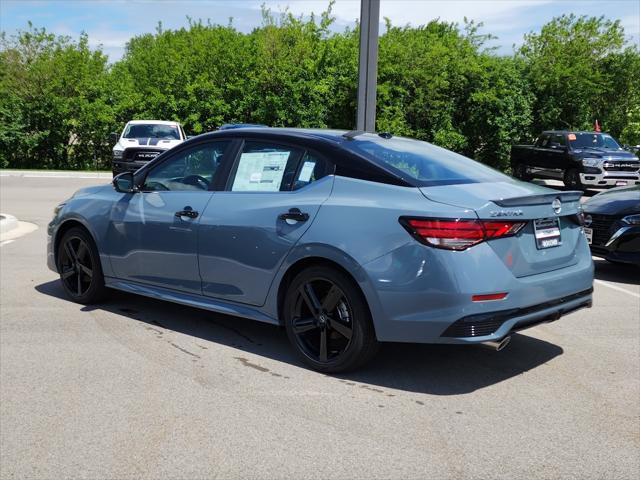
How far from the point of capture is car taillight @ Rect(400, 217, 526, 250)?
423 cm

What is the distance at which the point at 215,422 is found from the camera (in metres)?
4.01

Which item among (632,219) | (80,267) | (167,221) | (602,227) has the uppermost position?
(167,221)

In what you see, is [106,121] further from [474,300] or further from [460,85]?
[474,300]

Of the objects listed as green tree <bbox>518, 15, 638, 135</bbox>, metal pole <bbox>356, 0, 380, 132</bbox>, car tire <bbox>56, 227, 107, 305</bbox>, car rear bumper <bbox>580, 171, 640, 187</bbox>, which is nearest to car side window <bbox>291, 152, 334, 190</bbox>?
car tire <bbox>56, 227, 107, 305</bbox>

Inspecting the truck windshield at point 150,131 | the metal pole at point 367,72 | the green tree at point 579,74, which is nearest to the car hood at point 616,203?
the metal pole at point 367,72

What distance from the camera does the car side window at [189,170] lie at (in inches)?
222

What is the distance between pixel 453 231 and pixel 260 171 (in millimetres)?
1684

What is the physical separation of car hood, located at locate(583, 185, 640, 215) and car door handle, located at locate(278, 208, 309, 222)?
4.60 m

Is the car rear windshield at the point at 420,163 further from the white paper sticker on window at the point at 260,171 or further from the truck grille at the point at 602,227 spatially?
the truck grille at the point at 602,227

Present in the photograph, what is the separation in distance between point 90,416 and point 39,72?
26955 mm

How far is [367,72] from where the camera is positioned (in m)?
10.9

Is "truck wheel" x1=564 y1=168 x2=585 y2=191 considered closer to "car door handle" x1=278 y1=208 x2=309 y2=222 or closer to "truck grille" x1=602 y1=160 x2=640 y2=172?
"truck grille" x1=602 y1=160 x2=640 y2=172

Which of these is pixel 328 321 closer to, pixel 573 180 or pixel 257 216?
pixel 257 216

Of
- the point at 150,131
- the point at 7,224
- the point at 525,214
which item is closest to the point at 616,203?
the point at 525,214
